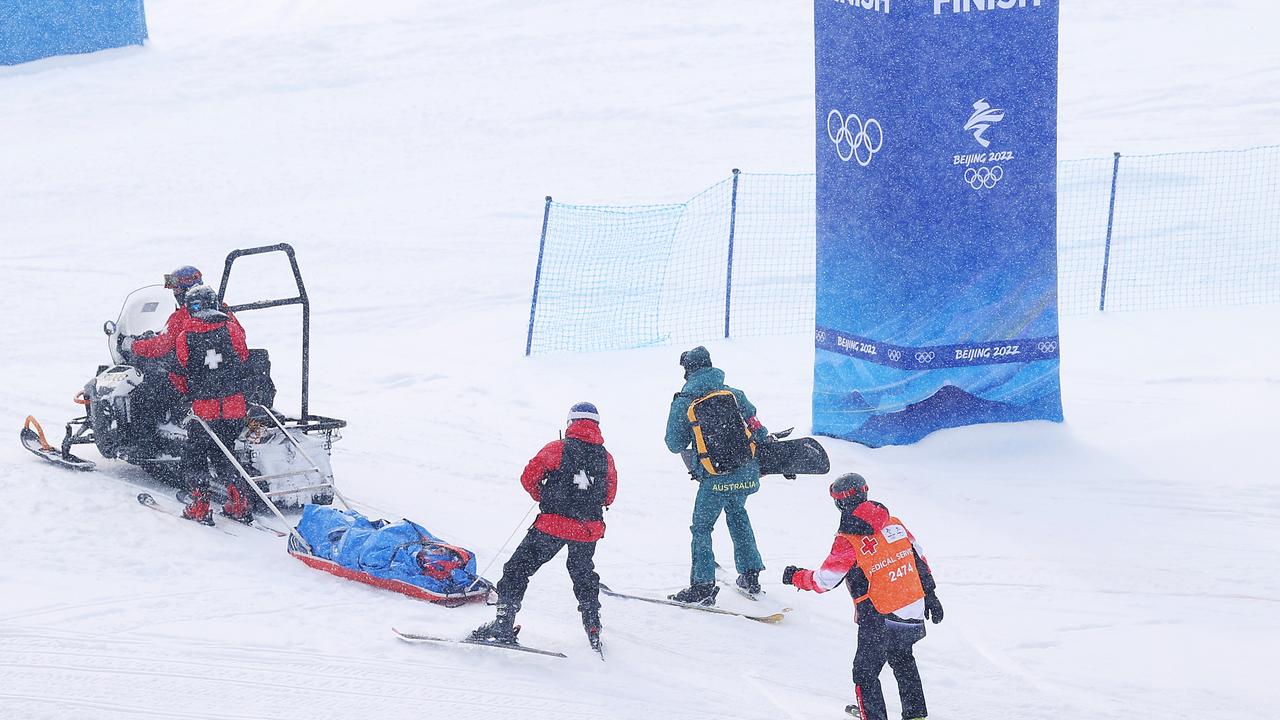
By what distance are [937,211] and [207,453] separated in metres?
5.71

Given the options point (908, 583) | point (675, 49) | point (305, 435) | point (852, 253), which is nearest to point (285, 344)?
point (305, 435)

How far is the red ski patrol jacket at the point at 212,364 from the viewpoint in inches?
396

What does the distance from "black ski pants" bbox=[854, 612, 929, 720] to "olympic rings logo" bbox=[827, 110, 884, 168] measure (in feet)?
17.6

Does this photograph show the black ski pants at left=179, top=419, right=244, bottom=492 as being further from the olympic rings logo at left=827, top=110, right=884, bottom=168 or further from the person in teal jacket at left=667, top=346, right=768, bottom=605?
the olympic rings logo at left=827, top=110, right=884, bottom=168

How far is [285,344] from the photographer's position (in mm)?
15258

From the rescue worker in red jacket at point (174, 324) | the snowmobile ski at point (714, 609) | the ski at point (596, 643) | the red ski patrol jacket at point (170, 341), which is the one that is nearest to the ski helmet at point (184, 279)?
the rescue worker in red jacket at point (174, 324)

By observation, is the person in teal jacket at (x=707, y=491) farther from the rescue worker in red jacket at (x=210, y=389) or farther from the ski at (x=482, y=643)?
the rescue worker in red jacket at (x=210, y=389)

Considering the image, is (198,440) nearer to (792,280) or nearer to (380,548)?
(380,548)

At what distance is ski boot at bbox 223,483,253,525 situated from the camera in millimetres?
10117

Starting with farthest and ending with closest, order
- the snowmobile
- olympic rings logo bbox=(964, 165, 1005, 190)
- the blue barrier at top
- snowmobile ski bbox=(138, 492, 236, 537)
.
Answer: the blue barrier at top, olympic rings logo bbox=(964, 165, 1005, 190), the snowmobile, snowmobile ski bbox=(138, 492, 236, 537)

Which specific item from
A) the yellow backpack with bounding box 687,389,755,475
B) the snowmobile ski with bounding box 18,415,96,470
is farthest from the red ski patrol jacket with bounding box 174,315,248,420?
the yellow backpack with bounding box 687,389,755,475

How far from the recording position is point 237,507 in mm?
10133

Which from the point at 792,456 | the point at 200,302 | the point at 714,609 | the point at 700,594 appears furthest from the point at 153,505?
the point at 792,456

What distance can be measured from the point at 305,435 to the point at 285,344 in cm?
493
